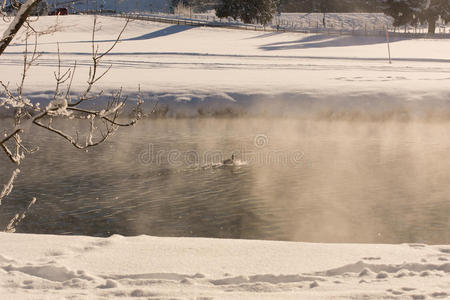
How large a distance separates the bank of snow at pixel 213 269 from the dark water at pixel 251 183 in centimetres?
264

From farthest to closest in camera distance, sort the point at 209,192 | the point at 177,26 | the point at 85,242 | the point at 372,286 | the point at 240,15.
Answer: the point at 240,15 < the point at 177,26 < the point at 209,192 < the point at 85,242 < the point at 372,286

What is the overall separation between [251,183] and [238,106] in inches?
324

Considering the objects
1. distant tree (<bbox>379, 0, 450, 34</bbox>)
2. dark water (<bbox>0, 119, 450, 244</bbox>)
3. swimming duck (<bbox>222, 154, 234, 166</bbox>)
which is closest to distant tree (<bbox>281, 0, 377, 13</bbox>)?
distant tree (<bbox>379, 0, 450, 34</bbox>)

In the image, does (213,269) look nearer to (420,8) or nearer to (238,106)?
(238,106)

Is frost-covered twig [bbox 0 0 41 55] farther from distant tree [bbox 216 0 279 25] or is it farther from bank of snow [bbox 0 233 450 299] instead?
distant tree [bbox 216 0 279 25]

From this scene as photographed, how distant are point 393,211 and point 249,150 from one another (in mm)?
6001

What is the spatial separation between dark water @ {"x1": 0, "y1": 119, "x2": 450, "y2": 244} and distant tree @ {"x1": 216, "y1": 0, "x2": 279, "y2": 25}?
51.4 meters

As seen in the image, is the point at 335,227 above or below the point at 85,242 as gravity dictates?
below

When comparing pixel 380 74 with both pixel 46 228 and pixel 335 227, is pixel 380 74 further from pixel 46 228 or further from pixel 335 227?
pixel 46 228

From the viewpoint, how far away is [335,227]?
10.9 metres

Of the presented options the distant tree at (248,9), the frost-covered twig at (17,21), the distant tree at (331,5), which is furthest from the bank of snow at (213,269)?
the distant tree at (331,5)

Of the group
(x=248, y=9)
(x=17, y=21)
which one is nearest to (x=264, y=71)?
(x=17, y=21)

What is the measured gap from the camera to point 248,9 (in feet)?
231

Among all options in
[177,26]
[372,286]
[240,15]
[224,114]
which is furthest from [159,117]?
[240,15]
